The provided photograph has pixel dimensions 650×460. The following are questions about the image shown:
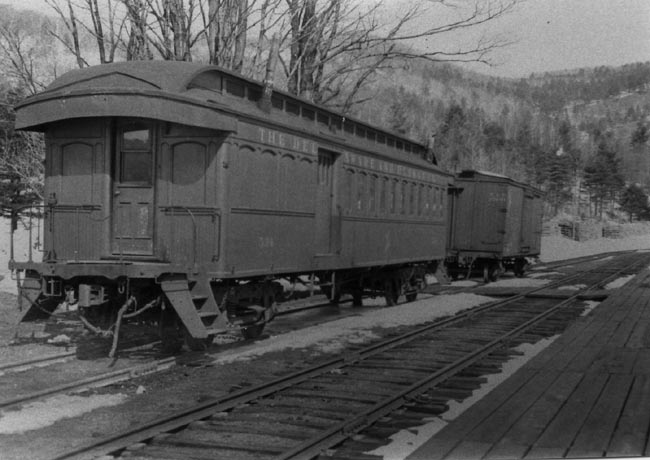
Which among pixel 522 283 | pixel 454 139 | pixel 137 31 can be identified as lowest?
pixel 522 283

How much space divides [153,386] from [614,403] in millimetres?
4603

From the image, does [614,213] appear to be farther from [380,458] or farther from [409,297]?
[380,458]

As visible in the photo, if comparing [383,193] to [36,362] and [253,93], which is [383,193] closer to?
[253,93]

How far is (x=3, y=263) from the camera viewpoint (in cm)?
2467

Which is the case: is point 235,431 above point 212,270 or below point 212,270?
below

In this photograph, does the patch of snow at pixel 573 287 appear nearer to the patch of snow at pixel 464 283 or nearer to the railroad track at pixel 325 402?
the patch of snow at pixel 464 283

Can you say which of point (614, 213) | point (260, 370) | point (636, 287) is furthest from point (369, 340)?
point (614, 213)

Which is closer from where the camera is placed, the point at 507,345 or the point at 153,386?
the point at 153,386

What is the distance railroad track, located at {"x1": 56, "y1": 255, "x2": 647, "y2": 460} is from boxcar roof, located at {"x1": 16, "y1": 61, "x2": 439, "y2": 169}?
343 cm

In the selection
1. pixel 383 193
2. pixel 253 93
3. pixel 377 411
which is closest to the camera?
pixel 377 411

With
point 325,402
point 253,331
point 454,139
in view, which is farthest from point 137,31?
point 454,139

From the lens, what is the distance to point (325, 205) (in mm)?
12492

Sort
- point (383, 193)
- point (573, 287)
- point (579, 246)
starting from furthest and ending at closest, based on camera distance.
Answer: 1. point (579, 246)
2. point (573, 287)
3. point (383, 193)

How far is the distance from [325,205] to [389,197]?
316cm
